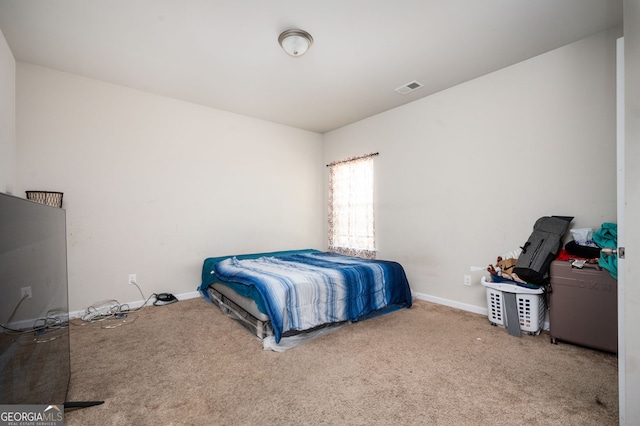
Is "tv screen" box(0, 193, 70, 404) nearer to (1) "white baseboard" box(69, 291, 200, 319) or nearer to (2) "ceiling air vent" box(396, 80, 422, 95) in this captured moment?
(1) "white baseboard" box(69, 291, 200, 319)

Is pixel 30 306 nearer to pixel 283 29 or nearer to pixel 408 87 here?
pixel 283 29

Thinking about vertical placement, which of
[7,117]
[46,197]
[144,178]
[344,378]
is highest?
[7,117]

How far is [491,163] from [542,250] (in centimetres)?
105

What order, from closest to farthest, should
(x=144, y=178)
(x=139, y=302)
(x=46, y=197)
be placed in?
(x=46, y=197), (x=139, y=302), (x=144, y=178)

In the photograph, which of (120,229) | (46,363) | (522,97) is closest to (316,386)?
(46,363)

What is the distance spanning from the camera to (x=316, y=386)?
1.77m

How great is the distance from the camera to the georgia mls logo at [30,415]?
878 millimetres

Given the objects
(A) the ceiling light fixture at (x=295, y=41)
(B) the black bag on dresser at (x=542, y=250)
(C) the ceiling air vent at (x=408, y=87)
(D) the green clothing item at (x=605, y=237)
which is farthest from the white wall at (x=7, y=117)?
(D) the green clothing item at (x=605, y=237)

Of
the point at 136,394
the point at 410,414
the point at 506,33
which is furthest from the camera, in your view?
the point at 506,33

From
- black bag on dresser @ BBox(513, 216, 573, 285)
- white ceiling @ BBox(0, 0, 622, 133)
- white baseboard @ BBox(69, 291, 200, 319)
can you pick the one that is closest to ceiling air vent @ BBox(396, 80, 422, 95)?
white ceiling @ BBox(0, 0, 622, 133)

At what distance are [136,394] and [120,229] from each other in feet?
7.29

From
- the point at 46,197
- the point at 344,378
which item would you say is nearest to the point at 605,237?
the point at 344,378

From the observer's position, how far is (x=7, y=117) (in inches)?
99.5

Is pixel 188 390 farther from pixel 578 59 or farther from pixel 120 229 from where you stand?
pixel 578 59
